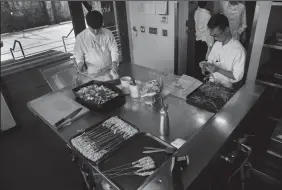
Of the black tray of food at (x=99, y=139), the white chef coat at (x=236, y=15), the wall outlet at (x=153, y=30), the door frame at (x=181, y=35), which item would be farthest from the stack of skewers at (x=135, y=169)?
the white chef coat at (x=236, y=15)

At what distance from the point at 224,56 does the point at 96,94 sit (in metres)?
1.43

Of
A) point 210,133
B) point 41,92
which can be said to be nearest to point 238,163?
point 210,133

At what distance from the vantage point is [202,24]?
13.4 feet

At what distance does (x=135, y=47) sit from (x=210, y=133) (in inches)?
150

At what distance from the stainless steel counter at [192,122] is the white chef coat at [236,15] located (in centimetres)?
273

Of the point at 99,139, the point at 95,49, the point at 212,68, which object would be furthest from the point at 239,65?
the point at 95,49

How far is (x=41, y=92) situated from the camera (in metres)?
4.67

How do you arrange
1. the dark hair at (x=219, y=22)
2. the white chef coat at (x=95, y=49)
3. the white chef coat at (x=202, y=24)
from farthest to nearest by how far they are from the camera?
A: 1. the white chef coat at (x=202, y=24)
2. the white chef coat at (x=95, y=49)
3. the dark hair at (x=219, y=22)

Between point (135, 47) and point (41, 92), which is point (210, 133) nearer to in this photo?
point (135, 47)

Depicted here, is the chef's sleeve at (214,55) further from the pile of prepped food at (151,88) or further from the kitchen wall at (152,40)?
the kitchen wall at (152,40)

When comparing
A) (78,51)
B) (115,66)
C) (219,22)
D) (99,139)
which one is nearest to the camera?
(99,139)

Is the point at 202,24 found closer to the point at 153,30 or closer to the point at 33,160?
the point at 153,30

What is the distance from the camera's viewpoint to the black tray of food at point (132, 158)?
47.8 inches

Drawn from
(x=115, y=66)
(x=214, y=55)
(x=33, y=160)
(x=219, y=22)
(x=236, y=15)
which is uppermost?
(x=219, y=22)
